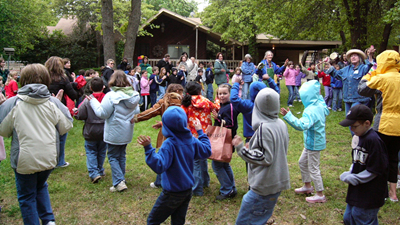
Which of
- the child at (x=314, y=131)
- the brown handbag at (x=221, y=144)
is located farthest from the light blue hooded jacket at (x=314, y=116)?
the brown handbag at (x=221, y=144)

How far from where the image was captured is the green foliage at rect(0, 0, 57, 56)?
2323cm

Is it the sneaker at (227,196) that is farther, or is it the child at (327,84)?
the child at (327,84)

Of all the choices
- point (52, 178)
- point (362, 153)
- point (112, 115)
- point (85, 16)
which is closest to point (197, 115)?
point (112, 115)

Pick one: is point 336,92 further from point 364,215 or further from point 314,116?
point 364,215

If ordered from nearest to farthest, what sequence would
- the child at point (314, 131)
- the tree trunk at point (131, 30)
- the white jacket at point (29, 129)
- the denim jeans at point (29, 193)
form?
1. the white jacket at point (29, 129)
2. the denim jeans at point (29, 193)
3. the child at point (314, 131)
4. the tree trunk at point (131, 30)

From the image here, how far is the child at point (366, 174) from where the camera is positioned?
117 inches

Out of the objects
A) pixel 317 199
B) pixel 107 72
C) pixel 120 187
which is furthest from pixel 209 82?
pixel 317 199

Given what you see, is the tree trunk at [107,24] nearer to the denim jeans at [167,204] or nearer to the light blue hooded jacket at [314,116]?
the light blue hooded jacket at [314,116]

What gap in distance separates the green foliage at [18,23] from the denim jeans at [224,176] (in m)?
23.6

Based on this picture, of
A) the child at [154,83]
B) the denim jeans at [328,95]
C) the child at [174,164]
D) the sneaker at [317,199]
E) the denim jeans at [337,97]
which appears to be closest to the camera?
the child at [174,164]

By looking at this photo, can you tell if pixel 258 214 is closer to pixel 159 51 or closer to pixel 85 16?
pixel 159 51

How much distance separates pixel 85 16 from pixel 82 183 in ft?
89.3

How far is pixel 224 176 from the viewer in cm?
476

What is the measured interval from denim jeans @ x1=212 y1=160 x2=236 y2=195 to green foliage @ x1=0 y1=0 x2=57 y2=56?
23.6 m
